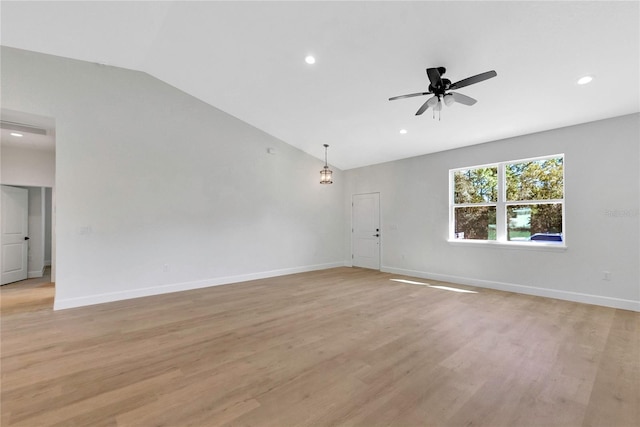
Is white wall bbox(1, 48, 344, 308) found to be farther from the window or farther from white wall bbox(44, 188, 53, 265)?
the window

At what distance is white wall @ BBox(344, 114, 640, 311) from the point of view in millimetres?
3912

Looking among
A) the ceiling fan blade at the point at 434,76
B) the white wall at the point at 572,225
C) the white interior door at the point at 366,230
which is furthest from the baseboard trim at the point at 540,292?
the ceiling fan blade at the point at 434,76

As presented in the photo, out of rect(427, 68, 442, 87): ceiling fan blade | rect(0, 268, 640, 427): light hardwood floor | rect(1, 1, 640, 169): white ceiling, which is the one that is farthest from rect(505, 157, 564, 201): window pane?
rect(427, 68, 442, 87): ceiling fan blade

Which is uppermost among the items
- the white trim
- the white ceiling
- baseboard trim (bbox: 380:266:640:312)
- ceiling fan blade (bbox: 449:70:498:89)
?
the white ceiling

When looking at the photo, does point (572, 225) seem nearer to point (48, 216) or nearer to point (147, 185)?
point (147, 185)

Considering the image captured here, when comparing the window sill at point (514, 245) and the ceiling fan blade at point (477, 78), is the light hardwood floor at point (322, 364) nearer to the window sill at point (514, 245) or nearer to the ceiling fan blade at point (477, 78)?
the window sill at point (514, 245)

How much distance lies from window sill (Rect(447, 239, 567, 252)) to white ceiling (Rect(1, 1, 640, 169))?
1984mm

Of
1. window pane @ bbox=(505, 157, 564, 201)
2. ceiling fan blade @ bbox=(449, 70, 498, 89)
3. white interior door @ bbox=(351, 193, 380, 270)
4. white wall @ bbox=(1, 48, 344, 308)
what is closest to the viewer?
ceiling fan blade @ bbox=(449, 70, 498, 89)

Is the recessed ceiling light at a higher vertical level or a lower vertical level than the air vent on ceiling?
higher

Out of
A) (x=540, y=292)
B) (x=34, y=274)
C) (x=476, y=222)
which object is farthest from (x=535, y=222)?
(x=34, y=274)

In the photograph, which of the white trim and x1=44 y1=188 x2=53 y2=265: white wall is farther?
x1=44 y1=188 x2=53 y2=265: white wall

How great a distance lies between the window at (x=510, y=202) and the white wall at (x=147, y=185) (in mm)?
3954

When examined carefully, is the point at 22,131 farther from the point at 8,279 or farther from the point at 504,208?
the point at 504,208

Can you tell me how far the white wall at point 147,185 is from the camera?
4074 millimetres
